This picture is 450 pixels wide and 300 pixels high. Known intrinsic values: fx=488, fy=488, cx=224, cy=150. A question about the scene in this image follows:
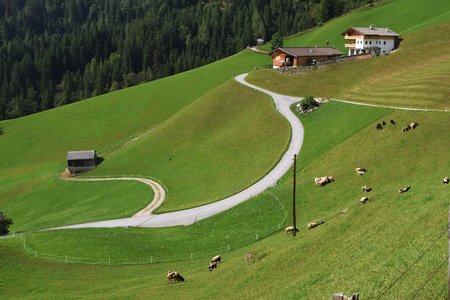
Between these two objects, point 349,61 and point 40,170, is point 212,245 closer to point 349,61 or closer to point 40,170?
point 40,170

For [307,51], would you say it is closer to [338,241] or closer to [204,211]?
[204,211]

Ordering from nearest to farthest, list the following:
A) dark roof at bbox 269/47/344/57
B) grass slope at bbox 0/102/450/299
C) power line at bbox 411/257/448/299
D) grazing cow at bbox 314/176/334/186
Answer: power line at bbox 411/257/448/299 → grass slope at bbox 0/102/450/299 → grazing cow at bbox 314/176/334/186 → dark roof at bbox 269/47/344/57

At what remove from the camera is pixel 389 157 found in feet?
196

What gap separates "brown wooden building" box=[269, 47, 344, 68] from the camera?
12444 centimetres

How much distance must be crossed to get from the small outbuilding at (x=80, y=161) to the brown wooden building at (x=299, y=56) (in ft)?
182

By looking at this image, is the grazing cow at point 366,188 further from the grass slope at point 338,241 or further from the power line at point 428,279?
the power line at point 428,279

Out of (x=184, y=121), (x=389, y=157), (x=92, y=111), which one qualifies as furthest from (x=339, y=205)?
(x=92, y=111)

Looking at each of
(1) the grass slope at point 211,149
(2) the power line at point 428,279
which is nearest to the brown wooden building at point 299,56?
(1) the grass slope at point 211,149

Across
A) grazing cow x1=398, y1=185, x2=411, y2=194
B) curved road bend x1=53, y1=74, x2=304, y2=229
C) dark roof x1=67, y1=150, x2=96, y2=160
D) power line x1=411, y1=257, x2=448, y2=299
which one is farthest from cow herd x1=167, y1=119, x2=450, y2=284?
dark roof x1=67, y1=150, x2=96, y2=160

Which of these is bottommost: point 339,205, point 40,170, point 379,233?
point 40,170

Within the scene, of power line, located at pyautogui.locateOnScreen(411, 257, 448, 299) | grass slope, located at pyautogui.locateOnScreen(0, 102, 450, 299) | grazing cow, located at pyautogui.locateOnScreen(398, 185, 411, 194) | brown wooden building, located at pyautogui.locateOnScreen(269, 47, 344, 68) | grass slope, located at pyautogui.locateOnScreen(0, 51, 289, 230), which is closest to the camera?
power line, located at pyautogui.locateOnScreen(411, 257, 448, 299)

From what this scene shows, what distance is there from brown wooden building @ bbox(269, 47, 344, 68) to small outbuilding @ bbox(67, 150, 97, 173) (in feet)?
182

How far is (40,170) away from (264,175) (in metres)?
60.2

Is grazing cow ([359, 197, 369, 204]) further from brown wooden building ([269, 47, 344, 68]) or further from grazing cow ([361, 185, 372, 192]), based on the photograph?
brown wooden building ([269, 47, 344, 68])
